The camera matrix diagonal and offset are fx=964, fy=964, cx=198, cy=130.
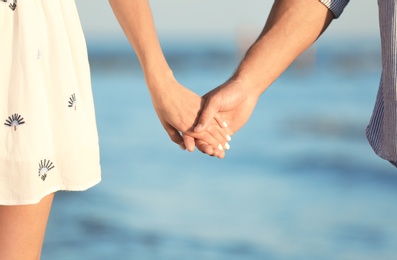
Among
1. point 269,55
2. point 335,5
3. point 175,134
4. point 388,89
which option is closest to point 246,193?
point 175,134

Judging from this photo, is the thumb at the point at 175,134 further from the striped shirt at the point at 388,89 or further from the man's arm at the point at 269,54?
the striped shirt at the point at 388,89

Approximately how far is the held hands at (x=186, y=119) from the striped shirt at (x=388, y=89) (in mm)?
783

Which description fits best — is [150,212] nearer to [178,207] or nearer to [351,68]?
[178,207]

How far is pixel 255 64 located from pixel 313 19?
0.76 ft

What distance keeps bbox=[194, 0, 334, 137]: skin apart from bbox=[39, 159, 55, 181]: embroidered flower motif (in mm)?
562

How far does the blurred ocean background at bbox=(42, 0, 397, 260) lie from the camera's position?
476cm

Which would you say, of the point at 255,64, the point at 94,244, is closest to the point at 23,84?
the point at 255,64

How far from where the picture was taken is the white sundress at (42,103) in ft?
6.70

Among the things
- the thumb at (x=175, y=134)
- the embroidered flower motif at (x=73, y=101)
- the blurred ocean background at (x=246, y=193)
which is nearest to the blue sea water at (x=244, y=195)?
the blurred ocean background at (x=246, y=193)

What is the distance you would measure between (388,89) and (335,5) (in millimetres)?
553

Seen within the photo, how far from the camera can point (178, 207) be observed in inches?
213

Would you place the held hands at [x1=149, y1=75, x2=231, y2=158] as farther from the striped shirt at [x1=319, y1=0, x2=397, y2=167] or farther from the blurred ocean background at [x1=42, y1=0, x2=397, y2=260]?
the blurred ocean background at [x1=42, y1=0, x2=397, y2=260]

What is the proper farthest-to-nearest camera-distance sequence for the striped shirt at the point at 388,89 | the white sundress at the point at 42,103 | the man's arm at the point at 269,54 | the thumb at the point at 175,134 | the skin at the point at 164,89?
the thumb at the point at 175,134 < the skin at the point at 164,89 < the man's arm at the point at 269,54 < the white sundress at the point at 42,103 < the striped shirt at the point at 388,89

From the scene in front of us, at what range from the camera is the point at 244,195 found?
5.71m
